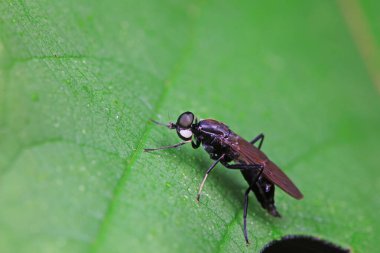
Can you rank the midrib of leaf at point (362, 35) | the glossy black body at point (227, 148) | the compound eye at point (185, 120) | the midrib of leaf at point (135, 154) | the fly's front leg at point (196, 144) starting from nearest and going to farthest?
the midrib of leaf at point (135, 154), the compound eye at point (185, 120), the glossy black body at point (227, 148), the fly's front leg at point (196, 144), the midrib of leaf at point (362, 35)

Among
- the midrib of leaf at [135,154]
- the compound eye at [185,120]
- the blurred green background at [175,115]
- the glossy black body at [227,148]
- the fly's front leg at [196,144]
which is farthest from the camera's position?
the fly's front leg at [196,144]

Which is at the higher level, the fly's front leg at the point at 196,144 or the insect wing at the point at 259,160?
the insect wing at the point at 259,160

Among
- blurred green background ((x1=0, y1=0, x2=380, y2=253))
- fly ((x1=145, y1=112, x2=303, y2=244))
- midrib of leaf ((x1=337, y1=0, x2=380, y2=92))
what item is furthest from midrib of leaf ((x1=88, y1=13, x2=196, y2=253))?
midrib of leaf ((x1=337, y1=0, x2=380, y2=92))

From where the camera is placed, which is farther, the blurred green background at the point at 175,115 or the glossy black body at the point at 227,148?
the glossy black body at the point at 227,148

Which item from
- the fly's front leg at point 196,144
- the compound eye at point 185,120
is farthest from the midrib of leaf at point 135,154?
the fly's front leg at point 196,144

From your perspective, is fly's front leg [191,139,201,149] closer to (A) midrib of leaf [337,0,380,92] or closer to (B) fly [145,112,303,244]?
(B) fly [145,112,303,244]

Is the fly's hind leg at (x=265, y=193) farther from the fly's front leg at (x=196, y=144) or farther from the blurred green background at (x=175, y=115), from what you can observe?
the fly's front leg at (x=196, y=144)

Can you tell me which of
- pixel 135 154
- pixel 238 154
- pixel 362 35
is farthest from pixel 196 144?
pixel 362 35
